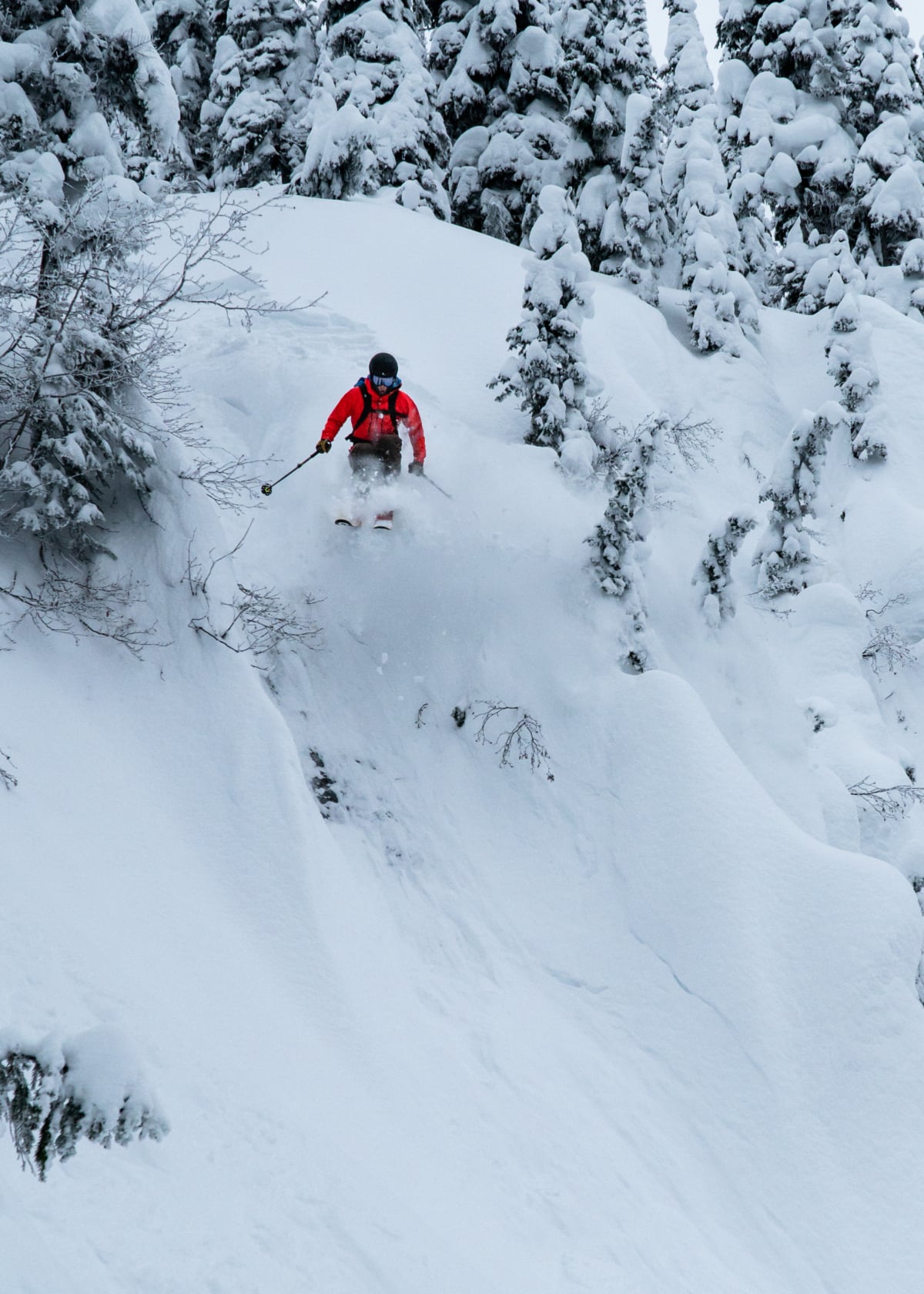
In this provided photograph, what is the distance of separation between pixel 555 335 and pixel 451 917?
7.46 m

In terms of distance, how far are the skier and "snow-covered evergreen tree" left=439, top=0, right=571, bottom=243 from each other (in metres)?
13.0

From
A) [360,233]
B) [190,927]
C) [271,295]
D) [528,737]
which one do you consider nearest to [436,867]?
[528,737]

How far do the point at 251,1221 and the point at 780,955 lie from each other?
499cm

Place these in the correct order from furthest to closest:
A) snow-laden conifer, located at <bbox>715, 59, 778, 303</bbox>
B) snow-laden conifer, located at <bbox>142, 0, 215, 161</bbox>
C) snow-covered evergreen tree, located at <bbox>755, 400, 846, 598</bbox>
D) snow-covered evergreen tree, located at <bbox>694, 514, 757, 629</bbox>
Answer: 1. snow-laden conifer, located at <bbox>142, 0, 215, 161</bbox>
2. snow-laden conifer, located at <bbox>715, 59, 778, 303</bbox>
3. snow-covered evergreen tree, located at <bbox>755, 400, 846, 598</bbox>
4. snow-covered evergreen tree, located at <bbox>694, 514, 757, 629</bbox>

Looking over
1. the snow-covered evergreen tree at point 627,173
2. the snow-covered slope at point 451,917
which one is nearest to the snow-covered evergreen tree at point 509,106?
the snow-covered evergreen tree at point 627,173

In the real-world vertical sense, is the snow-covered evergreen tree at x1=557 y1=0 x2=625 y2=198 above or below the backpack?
above

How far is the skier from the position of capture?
1022 centimetres

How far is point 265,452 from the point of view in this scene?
1088 cm

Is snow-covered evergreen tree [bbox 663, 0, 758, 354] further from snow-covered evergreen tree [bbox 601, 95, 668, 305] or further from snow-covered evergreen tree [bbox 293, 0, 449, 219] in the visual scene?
snow-covered evergreen tree [bbox 293, 0, 449, 219]

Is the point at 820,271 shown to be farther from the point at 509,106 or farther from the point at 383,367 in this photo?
the point at 383,367

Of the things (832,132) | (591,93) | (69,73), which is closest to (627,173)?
(591,93)

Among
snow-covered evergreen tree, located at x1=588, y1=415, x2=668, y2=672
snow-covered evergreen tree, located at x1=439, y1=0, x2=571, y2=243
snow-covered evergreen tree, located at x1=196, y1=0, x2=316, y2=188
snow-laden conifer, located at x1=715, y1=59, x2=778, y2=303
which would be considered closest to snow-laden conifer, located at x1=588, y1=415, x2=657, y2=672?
snow-covered evergreen tree, located at x1=588, y1=415, x2=668, y2=672

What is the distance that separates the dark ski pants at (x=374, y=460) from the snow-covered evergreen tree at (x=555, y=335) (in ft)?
7.85

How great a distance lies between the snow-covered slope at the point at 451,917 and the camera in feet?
17.2
